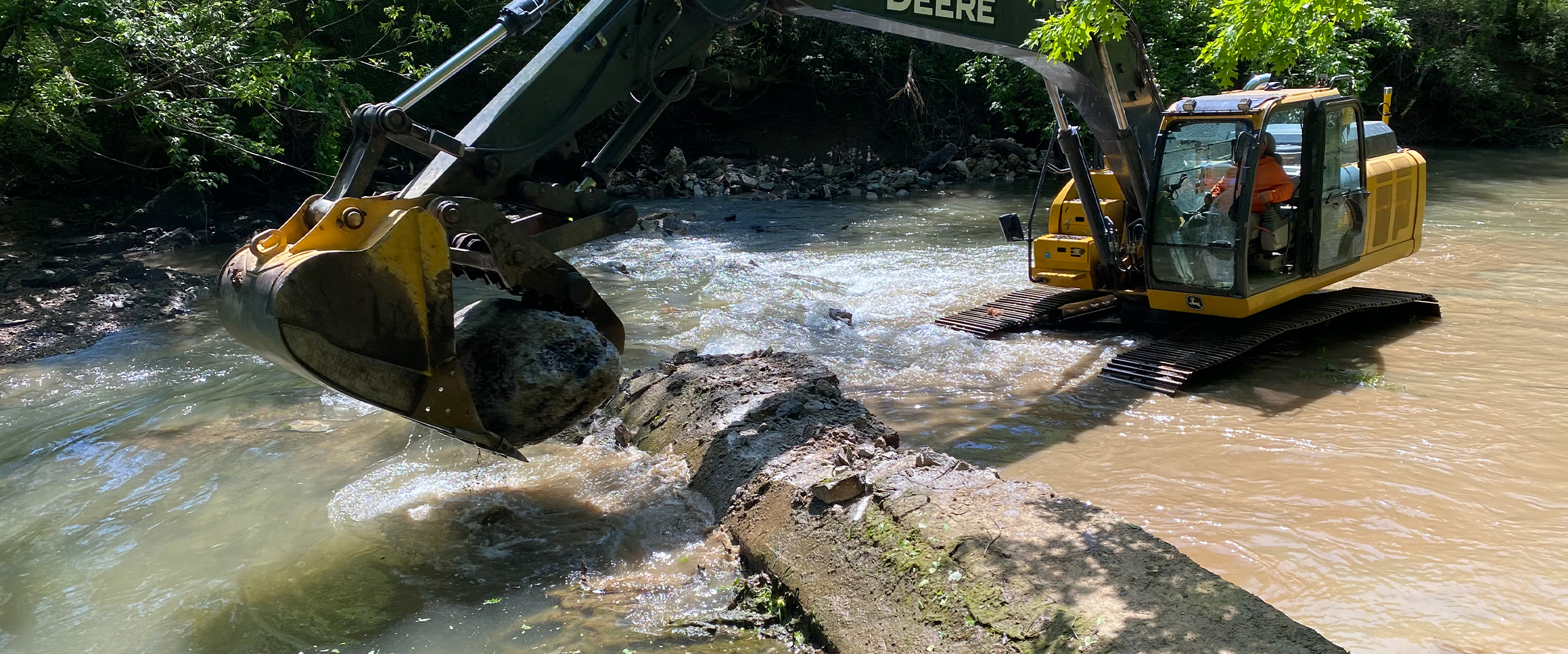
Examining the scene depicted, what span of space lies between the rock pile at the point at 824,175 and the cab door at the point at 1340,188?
10.8 m

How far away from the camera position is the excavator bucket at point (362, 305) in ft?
12.5

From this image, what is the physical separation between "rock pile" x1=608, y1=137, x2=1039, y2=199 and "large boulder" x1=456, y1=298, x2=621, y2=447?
1418cm

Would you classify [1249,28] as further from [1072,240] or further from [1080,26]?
[1072,240]

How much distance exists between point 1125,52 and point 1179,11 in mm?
9960

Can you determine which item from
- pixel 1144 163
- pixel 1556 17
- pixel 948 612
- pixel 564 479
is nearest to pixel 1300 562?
pixel 948 612

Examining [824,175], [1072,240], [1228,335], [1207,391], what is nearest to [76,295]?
[1072,240]

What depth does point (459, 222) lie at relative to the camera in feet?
14.5

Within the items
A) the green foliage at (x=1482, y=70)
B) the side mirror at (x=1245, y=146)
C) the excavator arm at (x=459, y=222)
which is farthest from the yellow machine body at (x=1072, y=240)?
the green foliage at (x=1482, y=70)

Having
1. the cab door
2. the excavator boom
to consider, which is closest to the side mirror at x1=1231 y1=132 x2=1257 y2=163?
the cab door

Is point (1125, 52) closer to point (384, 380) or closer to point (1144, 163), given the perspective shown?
point (1144, 163)

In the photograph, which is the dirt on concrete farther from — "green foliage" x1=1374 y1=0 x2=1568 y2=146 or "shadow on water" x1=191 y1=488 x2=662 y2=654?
"green foliage" x1=1374 y1=0 x2=1568 y2=146

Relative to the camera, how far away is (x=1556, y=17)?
886 inches

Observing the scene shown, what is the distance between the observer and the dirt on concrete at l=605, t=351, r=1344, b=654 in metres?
3.23

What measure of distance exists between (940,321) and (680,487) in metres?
4.48
